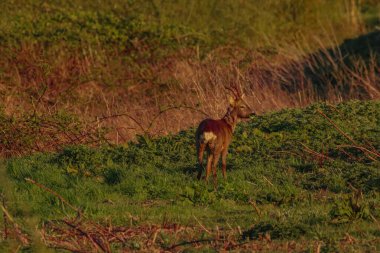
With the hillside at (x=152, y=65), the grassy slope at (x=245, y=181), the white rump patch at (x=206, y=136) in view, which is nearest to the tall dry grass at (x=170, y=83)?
the hillside at (x=152, y=65)

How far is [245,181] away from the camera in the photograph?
9.23 meters

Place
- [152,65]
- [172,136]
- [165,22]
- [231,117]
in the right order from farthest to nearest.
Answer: [165,22], [152,65], [172,136], [231,117]

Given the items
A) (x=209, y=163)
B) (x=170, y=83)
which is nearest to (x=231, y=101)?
(x=209, y=163)

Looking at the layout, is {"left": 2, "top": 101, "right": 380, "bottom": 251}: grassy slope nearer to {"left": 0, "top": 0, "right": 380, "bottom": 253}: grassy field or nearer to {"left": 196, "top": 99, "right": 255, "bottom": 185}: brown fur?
{"left": 0, "top": 0, "right": 380, "bottom": 253}: grassy field

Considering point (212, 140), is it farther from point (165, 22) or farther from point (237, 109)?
point (165, 22)

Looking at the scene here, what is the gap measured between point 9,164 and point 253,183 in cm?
313

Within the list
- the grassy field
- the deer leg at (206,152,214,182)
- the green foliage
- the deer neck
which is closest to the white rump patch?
the deer leg at (206,152,214,182)

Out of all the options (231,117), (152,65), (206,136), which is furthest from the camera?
(152,65)

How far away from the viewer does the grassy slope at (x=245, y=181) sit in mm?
7352

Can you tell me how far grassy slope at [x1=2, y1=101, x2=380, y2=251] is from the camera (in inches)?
289

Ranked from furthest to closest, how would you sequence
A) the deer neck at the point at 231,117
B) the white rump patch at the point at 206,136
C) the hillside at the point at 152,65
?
1. the hillside at the point at 152,65
2. the deer neck at the point at 231,117
3. the white rump patch at the point at 206,136

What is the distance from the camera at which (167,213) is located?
314 inches

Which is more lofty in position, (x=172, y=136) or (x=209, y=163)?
(x=209, y=163)

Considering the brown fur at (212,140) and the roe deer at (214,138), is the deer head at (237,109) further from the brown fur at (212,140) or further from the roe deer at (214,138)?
the brown fur at (212,140)
